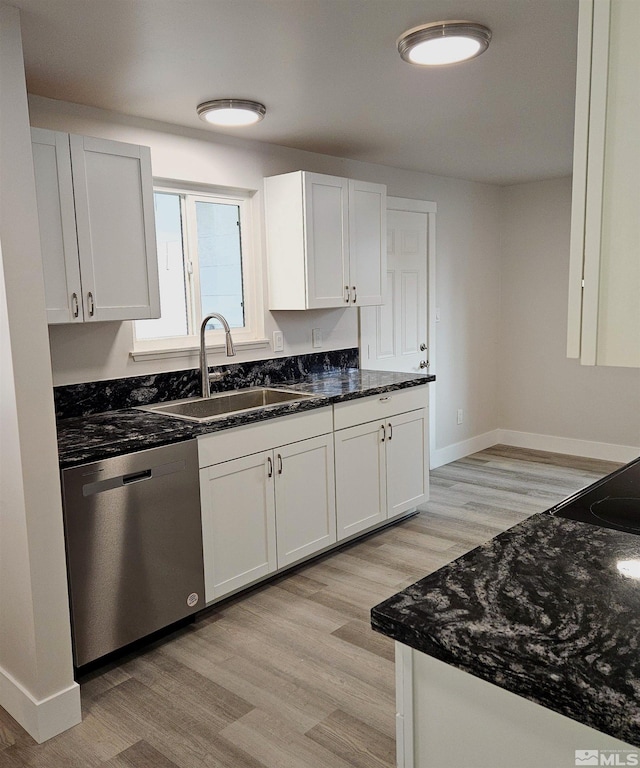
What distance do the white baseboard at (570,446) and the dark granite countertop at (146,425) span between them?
2520 mm

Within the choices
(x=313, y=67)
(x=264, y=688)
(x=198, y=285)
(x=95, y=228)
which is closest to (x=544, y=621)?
(x=264, y=688)

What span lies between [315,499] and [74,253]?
167cm

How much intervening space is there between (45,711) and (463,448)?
4.15 metres

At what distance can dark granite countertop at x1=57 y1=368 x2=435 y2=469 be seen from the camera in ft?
7.81

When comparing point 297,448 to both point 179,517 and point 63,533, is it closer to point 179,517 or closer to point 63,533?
point 179,517

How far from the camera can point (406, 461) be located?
3.95m

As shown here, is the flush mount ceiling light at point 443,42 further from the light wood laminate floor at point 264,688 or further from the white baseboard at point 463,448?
Result: the white baseboard at point 463,448

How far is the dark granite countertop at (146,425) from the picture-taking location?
7.81 ft

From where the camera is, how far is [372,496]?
3723mm

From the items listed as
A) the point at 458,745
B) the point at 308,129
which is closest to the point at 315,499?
the point at 308,129

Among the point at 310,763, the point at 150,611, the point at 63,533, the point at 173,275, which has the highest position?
the point at 173,275

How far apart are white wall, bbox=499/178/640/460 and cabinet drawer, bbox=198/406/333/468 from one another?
2.96 metres

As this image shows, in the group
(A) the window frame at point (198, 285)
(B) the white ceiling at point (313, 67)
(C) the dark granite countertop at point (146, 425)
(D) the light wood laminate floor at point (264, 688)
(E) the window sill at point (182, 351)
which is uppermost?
(B) the white ceiling at point (313, 67)

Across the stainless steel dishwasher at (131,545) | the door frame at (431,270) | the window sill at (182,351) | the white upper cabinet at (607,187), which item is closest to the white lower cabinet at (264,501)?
the stainless steel dishwasher at (131,545)
